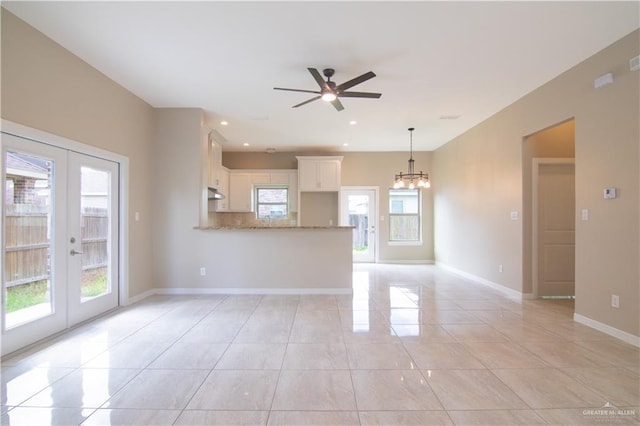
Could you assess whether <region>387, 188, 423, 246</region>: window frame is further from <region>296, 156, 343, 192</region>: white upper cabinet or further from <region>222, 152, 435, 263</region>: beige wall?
<region>296, 156, 343, 192</region>: white upper cabinet

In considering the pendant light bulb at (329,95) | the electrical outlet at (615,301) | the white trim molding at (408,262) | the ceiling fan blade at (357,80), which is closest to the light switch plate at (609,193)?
the electrical outlet at (615,301)

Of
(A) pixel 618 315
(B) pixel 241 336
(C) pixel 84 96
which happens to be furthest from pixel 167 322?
(A) pixel 618 315

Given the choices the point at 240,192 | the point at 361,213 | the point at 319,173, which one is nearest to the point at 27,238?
the point at 240,192

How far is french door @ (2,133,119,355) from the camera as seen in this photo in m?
2.67

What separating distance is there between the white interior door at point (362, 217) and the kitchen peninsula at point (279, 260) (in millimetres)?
3122

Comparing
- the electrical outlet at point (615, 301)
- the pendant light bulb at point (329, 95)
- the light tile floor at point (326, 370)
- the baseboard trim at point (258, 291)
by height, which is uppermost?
the pendant light bulb at point (329, 95)

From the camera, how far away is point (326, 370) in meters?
2.38

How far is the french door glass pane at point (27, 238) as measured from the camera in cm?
265

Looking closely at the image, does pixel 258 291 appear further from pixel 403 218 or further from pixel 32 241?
pixel 403 218

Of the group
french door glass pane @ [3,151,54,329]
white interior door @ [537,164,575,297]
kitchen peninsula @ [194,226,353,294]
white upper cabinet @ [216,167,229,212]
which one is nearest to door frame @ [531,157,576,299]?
white interior door @ [537,164,575,297]

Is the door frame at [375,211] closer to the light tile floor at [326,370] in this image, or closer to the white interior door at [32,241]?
the light tile floor at [326,370]

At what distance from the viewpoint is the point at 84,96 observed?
337 centimetres

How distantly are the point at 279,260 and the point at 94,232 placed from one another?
247 cm

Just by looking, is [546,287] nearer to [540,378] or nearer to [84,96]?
[540,378]
